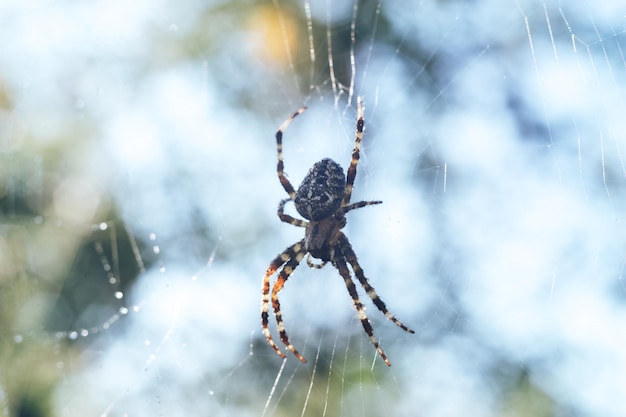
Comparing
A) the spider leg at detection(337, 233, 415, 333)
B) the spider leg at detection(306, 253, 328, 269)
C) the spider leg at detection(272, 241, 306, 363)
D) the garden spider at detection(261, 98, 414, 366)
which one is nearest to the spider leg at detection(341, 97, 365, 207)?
the garden spider at detection(261, 98, 414, 366)

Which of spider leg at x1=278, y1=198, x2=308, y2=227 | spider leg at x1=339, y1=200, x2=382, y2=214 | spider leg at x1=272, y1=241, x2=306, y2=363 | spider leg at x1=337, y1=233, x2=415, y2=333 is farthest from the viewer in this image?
spider leg at x1=272, y1=241, x2=306, y2=363

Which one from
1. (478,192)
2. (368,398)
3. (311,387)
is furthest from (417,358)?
(478,192)

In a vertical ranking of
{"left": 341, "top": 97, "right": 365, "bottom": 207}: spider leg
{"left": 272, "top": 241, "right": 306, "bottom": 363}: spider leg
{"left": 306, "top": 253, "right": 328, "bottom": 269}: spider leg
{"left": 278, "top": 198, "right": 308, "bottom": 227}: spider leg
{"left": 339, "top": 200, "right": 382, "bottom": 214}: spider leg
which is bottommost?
{"left": 272, "top": 241, "right": 306, "bottom": 363}: spider leg

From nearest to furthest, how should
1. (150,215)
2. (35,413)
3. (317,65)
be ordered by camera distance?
(35,413), (317,65), (150,215)

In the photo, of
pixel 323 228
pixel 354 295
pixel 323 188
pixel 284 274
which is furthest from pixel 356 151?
pixel 284 274

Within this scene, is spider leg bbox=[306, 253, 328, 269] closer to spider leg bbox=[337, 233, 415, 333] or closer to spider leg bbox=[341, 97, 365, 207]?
spider leg bbox=[337, 233, 415, 333]

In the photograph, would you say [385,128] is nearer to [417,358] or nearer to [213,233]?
[417,358]

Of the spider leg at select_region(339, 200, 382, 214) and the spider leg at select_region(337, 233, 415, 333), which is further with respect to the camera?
the spider leg at select_region(337, 233, 415, 333)
